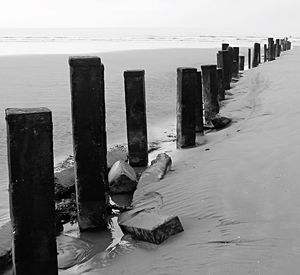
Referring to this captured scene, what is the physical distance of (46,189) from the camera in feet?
9.43

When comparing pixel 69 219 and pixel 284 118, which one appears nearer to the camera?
pixel 69 219

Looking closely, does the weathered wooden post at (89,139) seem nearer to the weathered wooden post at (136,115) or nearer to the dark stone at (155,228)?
the dark stone at (155,228)

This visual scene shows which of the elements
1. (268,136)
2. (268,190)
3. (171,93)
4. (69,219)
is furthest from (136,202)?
(171,93)

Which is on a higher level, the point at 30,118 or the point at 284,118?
the point at 30,118

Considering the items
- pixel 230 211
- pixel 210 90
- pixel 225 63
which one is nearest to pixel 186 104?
pixel 210 90

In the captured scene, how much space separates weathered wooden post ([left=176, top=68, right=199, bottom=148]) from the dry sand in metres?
0.39

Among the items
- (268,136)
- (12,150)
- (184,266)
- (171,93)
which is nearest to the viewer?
(12,150)

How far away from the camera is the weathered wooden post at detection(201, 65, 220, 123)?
334 inches

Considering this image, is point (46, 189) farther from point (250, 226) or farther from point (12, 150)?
point (250, 226)

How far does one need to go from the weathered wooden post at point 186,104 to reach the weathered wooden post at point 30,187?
3.52 m

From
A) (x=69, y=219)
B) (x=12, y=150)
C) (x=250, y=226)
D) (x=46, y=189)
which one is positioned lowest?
(x=69, y=219)

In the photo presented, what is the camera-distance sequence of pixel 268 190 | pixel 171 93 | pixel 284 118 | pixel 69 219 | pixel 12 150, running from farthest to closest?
1. pixel 171 93
2. pixel 284 118
3. pixel 69 219
4. pixel 268 190
5. pixel 12 150

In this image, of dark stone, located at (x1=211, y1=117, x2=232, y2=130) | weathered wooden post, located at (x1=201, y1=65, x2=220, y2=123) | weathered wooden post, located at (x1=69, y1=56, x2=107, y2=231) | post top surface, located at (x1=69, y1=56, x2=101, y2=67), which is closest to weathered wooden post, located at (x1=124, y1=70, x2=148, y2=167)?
weathered wooden post, located at (x1=69, y1=56, x2=107, y2=231)

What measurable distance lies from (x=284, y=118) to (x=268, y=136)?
38.0 inches
